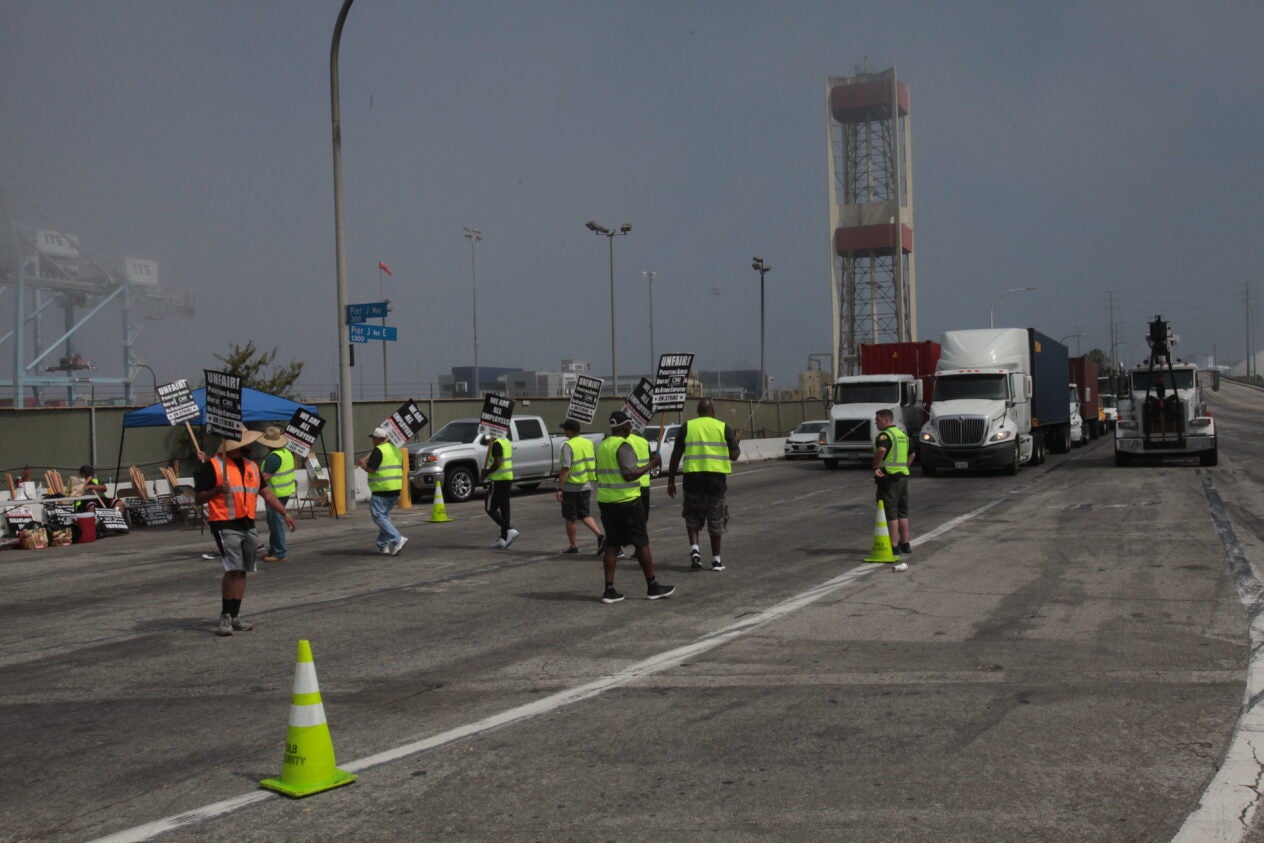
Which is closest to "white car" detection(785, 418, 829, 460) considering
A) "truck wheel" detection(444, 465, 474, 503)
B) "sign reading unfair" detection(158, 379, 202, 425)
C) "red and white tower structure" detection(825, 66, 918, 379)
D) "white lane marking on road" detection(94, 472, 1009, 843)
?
"truck wheel" detection(444, 465, 474, 503)

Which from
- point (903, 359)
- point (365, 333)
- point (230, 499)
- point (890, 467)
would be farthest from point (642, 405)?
point (230, 499)

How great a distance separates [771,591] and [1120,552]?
486cm

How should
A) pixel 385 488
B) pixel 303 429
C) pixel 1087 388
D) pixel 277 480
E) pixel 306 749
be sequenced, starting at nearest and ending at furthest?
pixel 306 749, pixel 385 488, pixel 277 480, pixel 303 429, pixel 1087 388

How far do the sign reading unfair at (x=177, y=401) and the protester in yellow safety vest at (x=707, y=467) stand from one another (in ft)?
31.2

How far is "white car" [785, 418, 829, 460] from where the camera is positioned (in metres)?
39.5

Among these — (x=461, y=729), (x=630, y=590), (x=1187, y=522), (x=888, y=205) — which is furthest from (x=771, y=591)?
(x=888, y=205)

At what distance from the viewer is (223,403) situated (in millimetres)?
16484

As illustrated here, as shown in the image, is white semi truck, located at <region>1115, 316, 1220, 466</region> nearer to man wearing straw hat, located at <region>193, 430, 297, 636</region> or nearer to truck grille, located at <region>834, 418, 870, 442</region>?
truck grille, located at <region>834, 418, 870, 442</region>

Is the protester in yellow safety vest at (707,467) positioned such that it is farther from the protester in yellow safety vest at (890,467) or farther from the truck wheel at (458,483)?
the truck wheel at (458,483)

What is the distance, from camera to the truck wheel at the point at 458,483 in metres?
24.0

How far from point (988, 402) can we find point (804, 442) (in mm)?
12301

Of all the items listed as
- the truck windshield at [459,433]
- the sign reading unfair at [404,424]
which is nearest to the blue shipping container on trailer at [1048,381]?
the truck windshield at [459,433]

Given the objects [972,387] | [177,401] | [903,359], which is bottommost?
[177,401]

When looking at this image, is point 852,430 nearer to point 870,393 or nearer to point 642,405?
point 870,393
